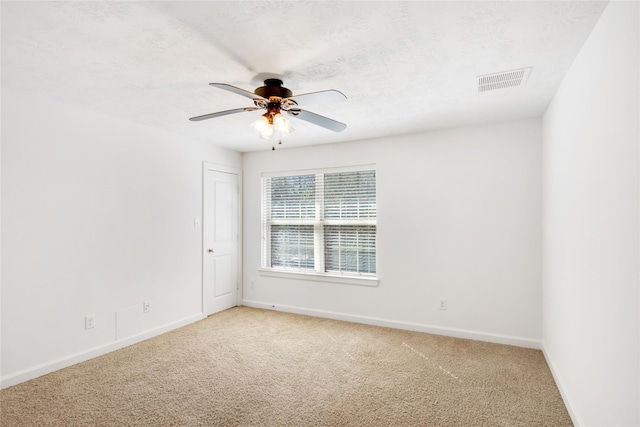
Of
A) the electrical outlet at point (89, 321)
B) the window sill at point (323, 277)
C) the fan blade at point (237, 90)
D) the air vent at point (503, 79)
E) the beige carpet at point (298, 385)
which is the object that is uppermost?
the air vent at point (503, 79)

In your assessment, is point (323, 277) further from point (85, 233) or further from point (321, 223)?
point (85, 233)

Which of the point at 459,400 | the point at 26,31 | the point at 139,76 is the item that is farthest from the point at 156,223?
the point at 459,400

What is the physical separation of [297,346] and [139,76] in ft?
9.38

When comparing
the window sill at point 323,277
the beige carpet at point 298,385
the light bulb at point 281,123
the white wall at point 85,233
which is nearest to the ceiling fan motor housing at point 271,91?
the light bulb at point 281,123

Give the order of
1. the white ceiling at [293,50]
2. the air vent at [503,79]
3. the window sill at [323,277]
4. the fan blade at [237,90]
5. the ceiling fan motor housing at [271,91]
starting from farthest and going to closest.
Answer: the window sill at [323,277] < the air vent at [503,79] < the ceiling fan motor housing at [271,91] < the fan blade at [237,90] < the white ceiling at [293,50]

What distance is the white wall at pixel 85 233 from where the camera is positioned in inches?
111

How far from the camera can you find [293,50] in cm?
208

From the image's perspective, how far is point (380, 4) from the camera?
5.41ft

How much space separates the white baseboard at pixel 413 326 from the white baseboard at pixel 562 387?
0.83 feet

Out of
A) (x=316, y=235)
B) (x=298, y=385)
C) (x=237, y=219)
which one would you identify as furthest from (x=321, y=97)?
(x=237, y=219)

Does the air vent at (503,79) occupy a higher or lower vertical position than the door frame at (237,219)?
higher

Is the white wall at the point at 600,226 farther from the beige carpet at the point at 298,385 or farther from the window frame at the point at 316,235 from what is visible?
the window frame at the point at 316,235

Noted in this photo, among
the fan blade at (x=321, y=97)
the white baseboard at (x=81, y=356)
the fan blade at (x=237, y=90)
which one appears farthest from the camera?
the white baseboard at (x=81, y=356)

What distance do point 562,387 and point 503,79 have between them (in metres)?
2.35
